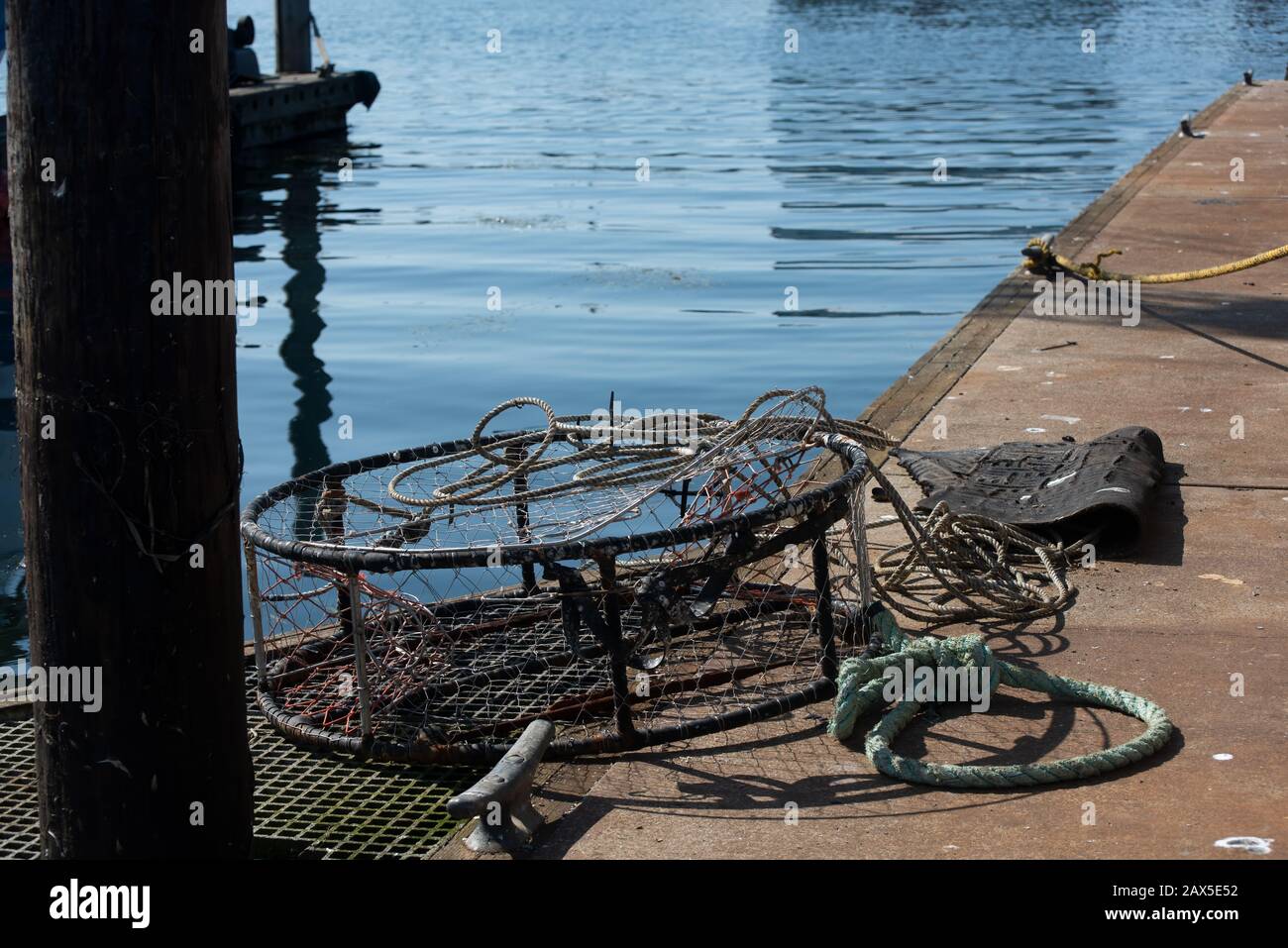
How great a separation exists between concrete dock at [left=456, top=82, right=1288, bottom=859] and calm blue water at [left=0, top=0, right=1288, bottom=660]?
3.76 metres

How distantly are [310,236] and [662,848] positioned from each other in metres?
17.4

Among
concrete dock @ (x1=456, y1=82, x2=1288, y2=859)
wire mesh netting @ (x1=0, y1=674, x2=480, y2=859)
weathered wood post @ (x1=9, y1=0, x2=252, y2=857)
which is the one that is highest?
weathered wood post @ (x1=9, y1=0, x2=252, y2=857)

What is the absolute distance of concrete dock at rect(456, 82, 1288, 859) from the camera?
404cm

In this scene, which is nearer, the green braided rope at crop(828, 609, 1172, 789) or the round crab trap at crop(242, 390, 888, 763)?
the green braided rope at crop(828, 609, 1172, 789)

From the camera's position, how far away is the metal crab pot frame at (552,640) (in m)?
4.61

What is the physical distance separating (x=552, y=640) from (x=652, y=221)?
15.1m

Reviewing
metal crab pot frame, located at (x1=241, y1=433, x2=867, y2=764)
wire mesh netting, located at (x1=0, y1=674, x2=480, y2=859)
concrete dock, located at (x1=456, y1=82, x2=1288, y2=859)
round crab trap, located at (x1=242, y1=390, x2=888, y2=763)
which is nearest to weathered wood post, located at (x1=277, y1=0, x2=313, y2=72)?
concrete dock, located at (x1=456, y1=82, x2=1288, y2=859)

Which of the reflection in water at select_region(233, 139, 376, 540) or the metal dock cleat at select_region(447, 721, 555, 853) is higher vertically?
the reflection in water at select_region(233, 139, 376, 540)

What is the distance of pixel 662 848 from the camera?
4035 millimetres

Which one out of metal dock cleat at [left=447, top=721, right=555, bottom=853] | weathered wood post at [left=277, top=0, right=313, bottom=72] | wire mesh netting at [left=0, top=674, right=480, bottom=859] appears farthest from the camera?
weathered wood post at [left=277, top=0, right=313, bottom=72]

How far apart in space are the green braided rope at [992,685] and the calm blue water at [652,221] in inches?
178

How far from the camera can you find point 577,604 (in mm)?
4723

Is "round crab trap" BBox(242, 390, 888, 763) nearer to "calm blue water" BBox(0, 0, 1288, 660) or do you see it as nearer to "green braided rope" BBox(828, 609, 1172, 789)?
"green braided rope" BBox(828, 609, 1172, 789)
